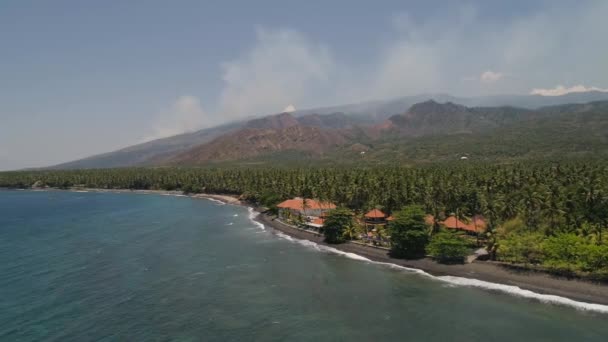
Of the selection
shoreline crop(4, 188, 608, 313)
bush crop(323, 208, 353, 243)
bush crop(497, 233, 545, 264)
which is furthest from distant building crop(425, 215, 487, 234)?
bush crop(323, 208, 353, 243)

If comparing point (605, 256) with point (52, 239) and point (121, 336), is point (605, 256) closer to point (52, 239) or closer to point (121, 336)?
point (121, 336)

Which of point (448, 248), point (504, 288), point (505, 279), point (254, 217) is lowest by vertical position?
point (504, 288)

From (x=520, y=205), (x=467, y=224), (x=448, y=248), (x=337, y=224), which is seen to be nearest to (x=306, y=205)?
(x=337, y=224)

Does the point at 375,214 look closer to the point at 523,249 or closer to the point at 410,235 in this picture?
the point at 410,235

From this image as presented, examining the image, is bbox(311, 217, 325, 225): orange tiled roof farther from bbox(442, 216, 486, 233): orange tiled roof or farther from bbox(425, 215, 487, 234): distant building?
bbox(442, 216, 486, 233): orange tiled roof

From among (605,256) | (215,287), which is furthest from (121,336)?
(605,256)
